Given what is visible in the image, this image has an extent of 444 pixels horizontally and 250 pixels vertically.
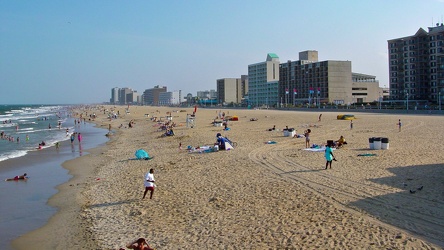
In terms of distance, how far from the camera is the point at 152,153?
2397 centimetres

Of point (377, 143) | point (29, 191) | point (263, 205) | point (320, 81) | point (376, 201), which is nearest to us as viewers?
point (376, 201)

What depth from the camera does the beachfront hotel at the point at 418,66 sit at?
7644cm

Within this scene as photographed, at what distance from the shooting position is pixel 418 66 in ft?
266

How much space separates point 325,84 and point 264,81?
1424 inches

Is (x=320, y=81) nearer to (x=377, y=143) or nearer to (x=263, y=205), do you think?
(x=377, y=143)

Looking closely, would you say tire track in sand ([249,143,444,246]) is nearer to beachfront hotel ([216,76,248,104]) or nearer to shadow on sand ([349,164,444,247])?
shadow on sand ([349,164,444,247])

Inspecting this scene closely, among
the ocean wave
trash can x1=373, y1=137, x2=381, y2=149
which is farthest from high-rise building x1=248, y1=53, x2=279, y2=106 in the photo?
trash can x1=373, y1=137, x2=381, y2=149

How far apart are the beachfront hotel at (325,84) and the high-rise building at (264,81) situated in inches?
276

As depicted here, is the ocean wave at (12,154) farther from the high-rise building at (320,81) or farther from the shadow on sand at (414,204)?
the high-rise building at (320,81)

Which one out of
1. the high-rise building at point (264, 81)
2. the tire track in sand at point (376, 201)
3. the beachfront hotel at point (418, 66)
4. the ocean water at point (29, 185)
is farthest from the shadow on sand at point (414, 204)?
the high-rise building at point (264, 81)

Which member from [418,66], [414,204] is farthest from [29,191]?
[418,66]

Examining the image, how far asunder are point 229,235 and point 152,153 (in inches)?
620

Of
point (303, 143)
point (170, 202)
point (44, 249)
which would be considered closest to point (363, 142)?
point (303, 143)

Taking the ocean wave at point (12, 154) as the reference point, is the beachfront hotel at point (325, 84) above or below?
above
